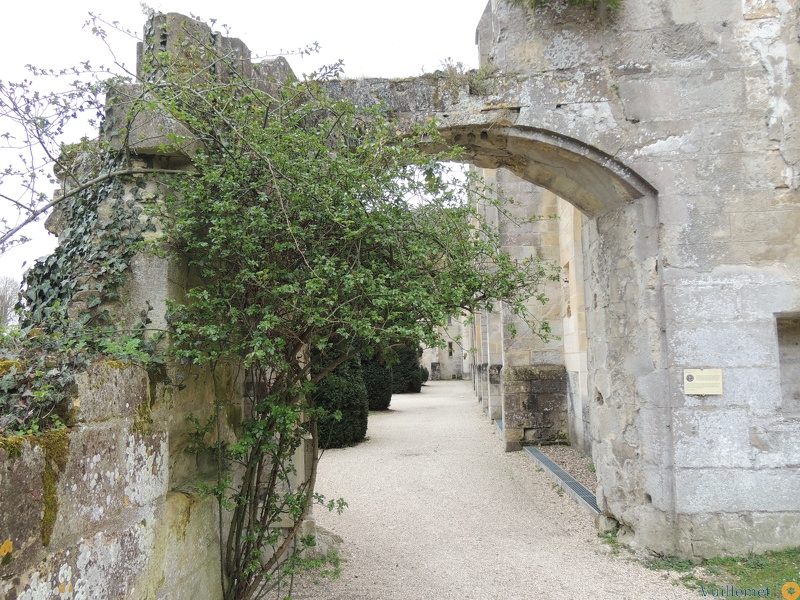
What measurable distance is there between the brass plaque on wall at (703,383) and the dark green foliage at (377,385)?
916 centimetres

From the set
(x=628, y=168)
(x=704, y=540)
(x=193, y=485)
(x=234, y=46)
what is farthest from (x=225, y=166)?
(x=704, y=540)

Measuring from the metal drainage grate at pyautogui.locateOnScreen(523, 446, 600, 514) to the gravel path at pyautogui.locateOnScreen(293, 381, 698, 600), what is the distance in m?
0.10

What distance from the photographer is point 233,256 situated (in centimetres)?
256

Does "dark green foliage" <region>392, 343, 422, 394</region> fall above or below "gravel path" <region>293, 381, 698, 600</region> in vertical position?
above

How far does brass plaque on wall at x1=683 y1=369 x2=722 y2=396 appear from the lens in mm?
3818

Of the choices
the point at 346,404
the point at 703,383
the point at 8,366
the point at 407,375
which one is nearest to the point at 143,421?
the point at 8,366

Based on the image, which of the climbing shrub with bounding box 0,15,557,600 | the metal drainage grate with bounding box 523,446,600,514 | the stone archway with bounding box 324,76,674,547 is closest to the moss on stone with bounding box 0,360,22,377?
the climbing shrub with bounding box 0,15,557,600

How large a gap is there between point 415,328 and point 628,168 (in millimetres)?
2330

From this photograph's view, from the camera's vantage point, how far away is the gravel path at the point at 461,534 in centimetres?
354

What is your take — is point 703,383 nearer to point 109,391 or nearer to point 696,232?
point 696,232

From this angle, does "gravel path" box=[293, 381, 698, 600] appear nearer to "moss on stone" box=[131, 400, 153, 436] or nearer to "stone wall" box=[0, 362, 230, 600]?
"stone wall" box=[0, 362, 230, 600]

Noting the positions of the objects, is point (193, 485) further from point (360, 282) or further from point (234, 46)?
point (234, 46)

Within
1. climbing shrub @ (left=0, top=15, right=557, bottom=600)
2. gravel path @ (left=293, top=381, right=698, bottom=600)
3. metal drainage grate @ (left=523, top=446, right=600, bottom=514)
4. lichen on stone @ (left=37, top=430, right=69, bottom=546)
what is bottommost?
gravel path @ (left=293, top=381, right=698, bottom=600)

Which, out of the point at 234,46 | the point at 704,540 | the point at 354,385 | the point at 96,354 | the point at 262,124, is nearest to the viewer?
the point at 96,354
